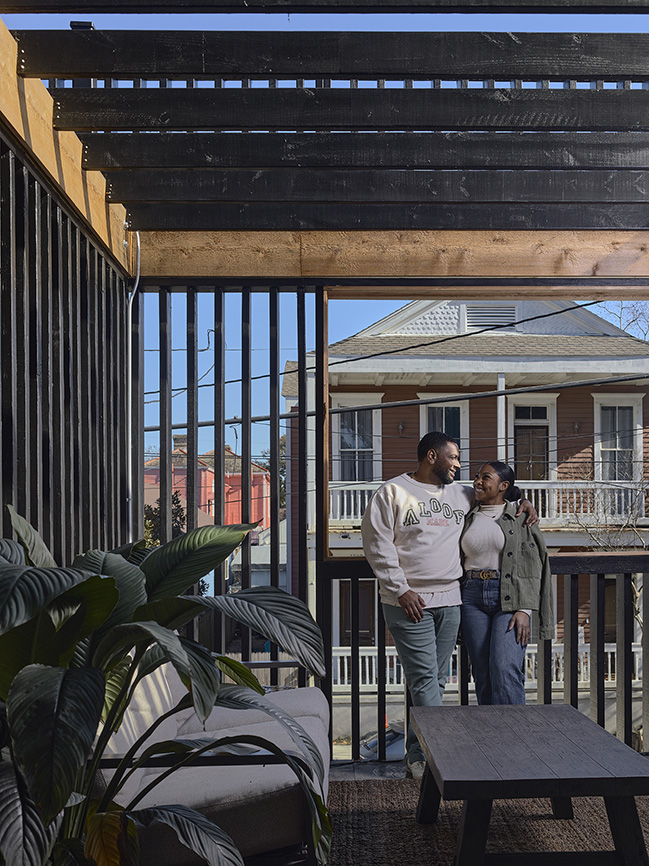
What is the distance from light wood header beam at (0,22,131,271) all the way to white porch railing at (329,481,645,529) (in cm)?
775

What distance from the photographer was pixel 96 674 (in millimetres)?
1521

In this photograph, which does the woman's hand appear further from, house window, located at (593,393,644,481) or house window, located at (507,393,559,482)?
house window, located at (593,393,644,481)

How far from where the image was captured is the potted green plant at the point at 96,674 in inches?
54.2

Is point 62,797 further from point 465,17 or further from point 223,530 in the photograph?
point 465,17

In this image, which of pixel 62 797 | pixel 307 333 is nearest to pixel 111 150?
pixel 307 333

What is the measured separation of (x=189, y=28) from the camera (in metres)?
2.34

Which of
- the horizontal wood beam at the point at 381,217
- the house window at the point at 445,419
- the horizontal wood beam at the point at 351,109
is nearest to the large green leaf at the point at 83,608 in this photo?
the horizontal wood beam at the point at 351,109

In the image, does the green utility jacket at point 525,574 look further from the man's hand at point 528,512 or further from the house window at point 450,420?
the house window at point 450,420

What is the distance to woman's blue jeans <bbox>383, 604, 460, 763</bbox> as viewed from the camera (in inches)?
129

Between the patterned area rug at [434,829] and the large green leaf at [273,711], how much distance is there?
861 millimetres

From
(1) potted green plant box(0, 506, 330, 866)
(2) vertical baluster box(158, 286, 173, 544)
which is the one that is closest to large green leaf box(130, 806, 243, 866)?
(1) potted green plant box(0, 506, 330, 866)

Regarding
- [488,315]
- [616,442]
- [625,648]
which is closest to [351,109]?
[625,648]

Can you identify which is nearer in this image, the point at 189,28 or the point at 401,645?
the point at 189,28

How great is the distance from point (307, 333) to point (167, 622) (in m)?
2.27
